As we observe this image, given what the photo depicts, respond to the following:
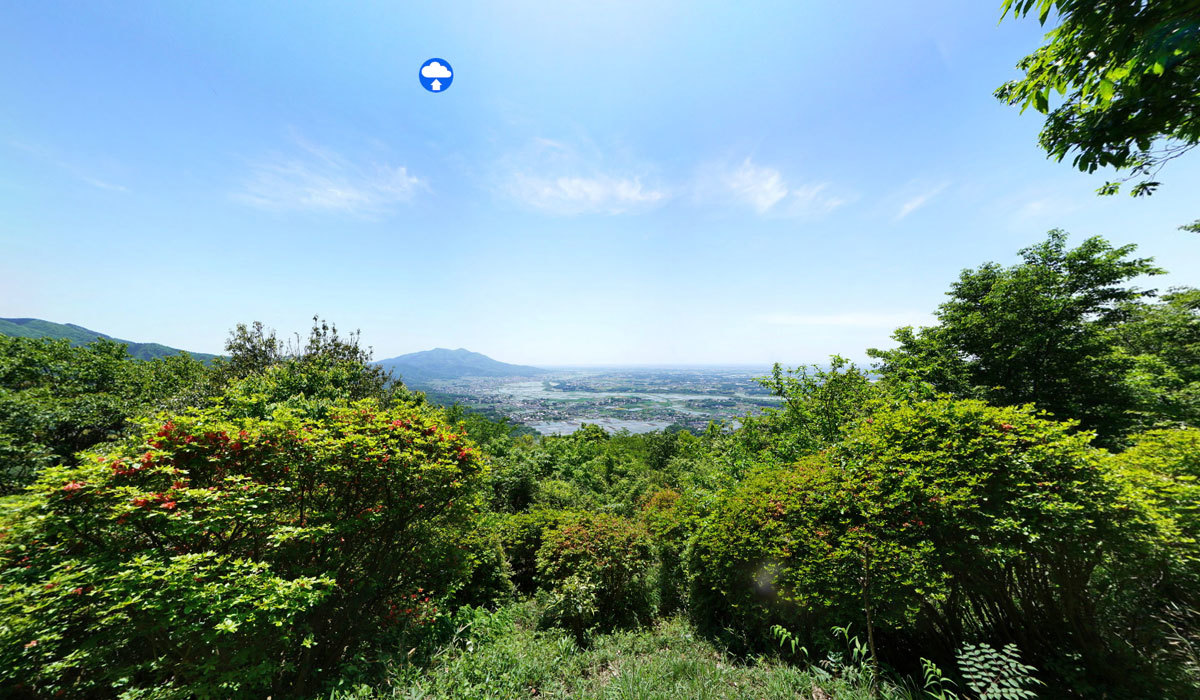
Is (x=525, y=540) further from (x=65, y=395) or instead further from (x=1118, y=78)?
(x=65, y=395)

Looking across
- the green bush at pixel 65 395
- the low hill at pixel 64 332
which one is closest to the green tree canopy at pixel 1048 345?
the green bush at pixel 65 395

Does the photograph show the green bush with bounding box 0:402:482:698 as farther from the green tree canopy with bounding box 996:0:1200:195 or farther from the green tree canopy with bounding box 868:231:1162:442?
the green tree canopy with bounding box 868:231:1162:442

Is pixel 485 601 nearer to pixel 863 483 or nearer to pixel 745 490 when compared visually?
pixel 745 490

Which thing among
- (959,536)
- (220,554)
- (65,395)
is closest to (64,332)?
(65,395)

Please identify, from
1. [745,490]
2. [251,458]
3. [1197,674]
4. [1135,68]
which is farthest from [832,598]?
[251,458]

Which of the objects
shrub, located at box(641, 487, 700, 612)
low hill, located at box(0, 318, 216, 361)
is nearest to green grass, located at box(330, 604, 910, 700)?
shrub, located at box(641, 487, 700, 612)

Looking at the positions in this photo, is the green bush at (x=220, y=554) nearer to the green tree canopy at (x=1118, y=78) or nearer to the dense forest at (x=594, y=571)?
the dense forest at (x=594, y=571)
